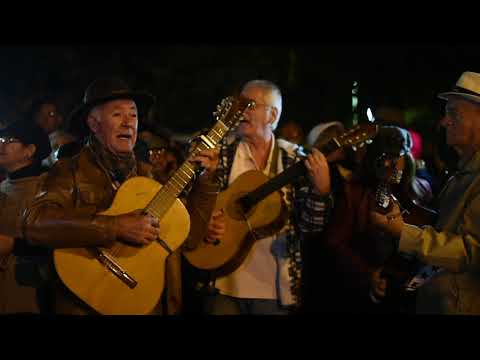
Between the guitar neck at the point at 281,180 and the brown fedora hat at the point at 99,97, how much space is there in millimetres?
1071

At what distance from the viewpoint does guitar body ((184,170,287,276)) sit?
5.36 m

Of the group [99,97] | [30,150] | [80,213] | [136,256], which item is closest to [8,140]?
[30,150]

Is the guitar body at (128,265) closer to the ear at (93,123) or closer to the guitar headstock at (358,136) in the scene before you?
the ear at (93,123)

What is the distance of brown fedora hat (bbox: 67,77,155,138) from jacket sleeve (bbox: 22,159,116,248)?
2.00 ft

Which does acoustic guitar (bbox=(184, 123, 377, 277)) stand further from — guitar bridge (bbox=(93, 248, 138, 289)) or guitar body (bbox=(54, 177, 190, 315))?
guitar bridge (bbox=(93, 248, 138, 289))

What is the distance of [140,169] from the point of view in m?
4.96

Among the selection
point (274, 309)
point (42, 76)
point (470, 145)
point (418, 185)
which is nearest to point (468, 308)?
point (470, 145)

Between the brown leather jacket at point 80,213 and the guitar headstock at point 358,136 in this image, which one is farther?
the guitar headstock at point 358,136

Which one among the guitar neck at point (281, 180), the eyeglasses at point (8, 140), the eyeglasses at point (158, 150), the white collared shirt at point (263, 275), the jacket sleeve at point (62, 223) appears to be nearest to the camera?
the jacket sleeve at point (62, 223)

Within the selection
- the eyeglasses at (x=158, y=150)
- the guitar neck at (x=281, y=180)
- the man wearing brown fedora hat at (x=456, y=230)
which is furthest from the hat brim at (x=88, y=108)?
the eyeglasses at (x=158, y=150)

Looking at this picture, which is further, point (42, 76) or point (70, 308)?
point (42, 76)

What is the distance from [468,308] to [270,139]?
2.23 m

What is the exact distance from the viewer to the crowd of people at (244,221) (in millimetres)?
4383

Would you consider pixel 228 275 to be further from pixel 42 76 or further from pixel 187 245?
pixel 42 76
